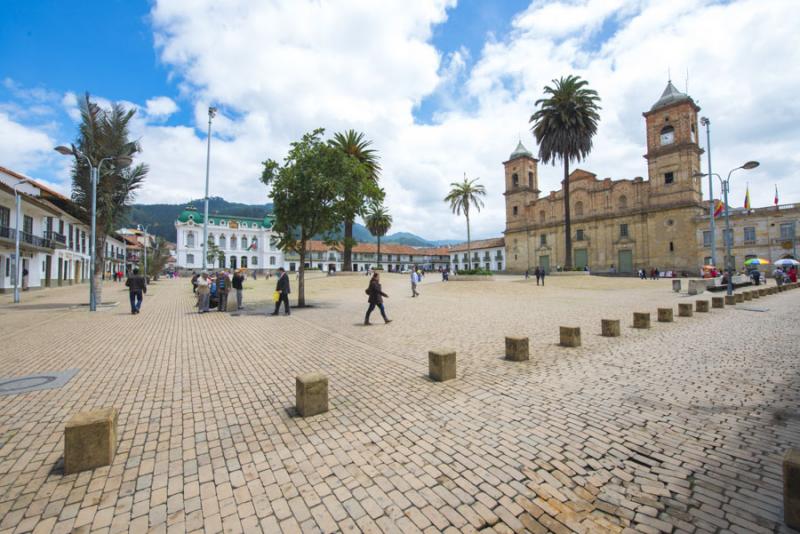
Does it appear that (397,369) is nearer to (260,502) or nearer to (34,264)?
(260,502)

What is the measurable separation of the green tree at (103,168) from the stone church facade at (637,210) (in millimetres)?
53597

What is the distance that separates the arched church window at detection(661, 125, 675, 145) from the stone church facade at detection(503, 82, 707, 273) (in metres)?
0.11

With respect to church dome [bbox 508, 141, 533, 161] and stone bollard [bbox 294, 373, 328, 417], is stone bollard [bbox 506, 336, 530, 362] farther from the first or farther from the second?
church dome [bbox 508, 141, 533, 161]

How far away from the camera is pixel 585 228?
53469mm

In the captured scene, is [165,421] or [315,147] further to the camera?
[315,147]

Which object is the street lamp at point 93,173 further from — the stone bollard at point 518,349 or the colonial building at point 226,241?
the colonial building at point 226,241

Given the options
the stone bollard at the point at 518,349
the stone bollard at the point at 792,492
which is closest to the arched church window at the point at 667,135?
the stone bollard at the point at 518,349

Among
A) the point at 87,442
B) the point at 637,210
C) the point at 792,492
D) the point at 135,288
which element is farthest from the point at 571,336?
the point at 637,210

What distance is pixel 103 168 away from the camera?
629 inches

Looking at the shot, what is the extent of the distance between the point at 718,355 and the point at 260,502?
28.3 ft

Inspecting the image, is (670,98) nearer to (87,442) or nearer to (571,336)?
(571,336)

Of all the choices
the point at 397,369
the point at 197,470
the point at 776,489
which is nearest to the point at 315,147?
the point at 397,369

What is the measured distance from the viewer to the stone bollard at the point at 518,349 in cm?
648

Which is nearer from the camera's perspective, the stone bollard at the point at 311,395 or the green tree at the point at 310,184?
the stone bollard at the point at 311,395
